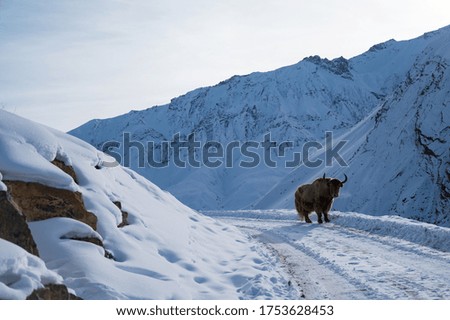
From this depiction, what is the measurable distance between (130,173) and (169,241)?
15.4ft

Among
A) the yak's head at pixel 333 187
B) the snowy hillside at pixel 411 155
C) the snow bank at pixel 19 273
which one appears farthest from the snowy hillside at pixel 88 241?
the snowy hillside at pixel 411 155

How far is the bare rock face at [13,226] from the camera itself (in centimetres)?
680

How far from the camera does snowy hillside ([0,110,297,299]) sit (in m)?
6.95

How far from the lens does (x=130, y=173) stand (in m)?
15.4

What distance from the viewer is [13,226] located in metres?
6.89

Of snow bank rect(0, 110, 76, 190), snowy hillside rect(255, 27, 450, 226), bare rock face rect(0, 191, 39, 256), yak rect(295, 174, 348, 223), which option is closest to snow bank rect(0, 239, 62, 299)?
bare rock face rect(0, 191, 39, 256)

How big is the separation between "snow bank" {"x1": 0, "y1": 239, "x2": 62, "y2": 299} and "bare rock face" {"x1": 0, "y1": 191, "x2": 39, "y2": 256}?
41 centimetres

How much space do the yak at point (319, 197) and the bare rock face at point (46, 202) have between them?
14.7 meters

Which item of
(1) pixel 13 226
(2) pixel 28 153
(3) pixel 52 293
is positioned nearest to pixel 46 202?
(2) pixel 28 153

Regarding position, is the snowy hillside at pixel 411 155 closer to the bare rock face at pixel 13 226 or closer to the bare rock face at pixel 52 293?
the bare rock face at pixel 52 293

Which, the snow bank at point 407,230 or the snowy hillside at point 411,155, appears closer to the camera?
the snow bank at point 407,230

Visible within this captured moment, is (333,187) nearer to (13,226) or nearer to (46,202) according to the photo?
(46,202)

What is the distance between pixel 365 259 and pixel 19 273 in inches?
332
